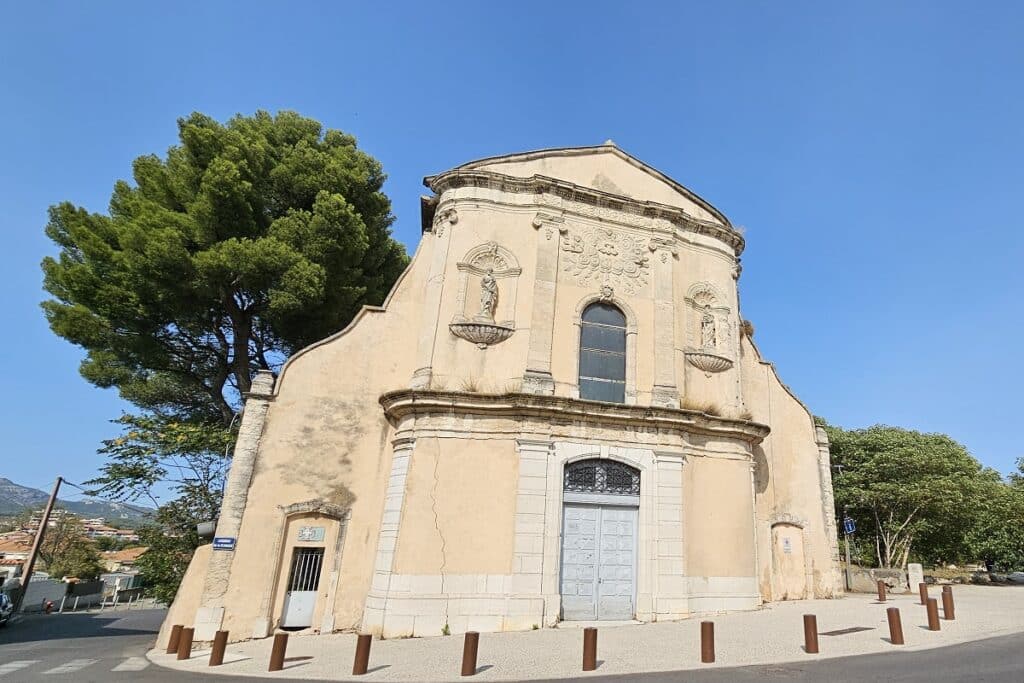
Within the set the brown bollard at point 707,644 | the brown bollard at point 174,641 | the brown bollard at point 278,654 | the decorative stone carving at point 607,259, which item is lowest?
the brown bollard at point 174,641

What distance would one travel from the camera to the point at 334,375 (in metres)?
13.9

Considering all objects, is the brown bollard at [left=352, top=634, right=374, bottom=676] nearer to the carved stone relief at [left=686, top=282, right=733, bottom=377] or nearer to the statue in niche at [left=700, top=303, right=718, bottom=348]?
the carved stone relief at [left=686, top=282, right=733, bottom=377]

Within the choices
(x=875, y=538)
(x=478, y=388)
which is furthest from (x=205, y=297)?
(x=875, y=538)

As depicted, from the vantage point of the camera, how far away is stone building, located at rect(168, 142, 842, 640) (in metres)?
12.0

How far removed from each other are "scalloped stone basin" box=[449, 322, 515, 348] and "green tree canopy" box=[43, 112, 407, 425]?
5.32 metres

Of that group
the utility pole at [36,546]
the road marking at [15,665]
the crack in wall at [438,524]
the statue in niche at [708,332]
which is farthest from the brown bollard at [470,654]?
the utility pole at [36,546]

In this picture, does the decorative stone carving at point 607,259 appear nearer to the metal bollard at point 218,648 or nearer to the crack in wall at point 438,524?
the crack in wall at point 438,524

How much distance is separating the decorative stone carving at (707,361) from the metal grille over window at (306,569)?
406 inches

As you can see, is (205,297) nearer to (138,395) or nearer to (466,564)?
(138,395)

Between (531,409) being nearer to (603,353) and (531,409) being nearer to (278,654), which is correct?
(603,353)

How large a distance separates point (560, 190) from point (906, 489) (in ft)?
61.0

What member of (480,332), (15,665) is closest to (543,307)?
(480,332)

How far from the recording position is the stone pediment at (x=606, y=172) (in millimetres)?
15953

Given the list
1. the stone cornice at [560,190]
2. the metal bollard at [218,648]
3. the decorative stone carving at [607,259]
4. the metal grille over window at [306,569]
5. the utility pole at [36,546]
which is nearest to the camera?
the metal bollard at [218,648]
